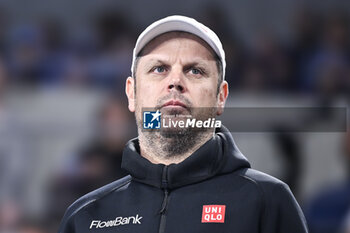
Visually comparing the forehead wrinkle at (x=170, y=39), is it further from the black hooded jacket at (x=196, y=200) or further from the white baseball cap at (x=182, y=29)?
the black hooded jacket at (x=196, y=200)

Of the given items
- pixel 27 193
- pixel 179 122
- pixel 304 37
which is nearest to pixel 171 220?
pixel 179 122

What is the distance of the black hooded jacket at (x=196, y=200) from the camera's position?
2359 mm

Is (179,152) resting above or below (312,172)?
above

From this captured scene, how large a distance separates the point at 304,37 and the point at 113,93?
1.92 metres

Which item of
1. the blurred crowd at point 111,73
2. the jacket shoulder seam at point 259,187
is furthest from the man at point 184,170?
the blurred crowd at point 111,73

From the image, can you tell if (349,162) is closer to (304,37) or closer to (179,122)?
(304,37)

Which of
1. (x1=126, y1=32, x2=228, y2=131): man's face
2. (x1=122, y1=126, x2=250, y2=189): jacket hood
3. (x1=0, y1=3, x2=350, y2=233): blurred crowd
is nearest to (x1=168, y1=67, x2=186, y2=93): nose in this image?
(x1=126, y1=32, x2=228, y2=131): man's face

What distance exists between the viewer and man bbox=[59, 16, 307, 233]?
7.78 feet

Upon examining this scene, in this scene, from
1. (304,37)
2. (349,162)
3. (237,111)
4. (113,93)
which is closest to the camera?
(349,162)

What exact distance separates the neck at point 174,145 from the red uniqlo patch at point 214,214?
0.75ft

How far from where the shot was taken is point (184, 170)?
2471mm

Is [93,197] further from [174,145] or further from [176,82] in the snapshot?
[176,82]

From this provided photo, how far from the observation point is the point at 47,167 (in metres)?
5.43

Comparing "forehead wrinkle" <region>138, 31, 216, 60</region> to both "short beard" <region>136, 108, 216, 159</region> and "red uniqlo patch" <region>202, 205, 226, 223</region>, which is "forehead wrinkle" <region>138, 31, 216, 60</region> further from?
"red uniqlo patch" <region>202, 205, 226, 223</region>
